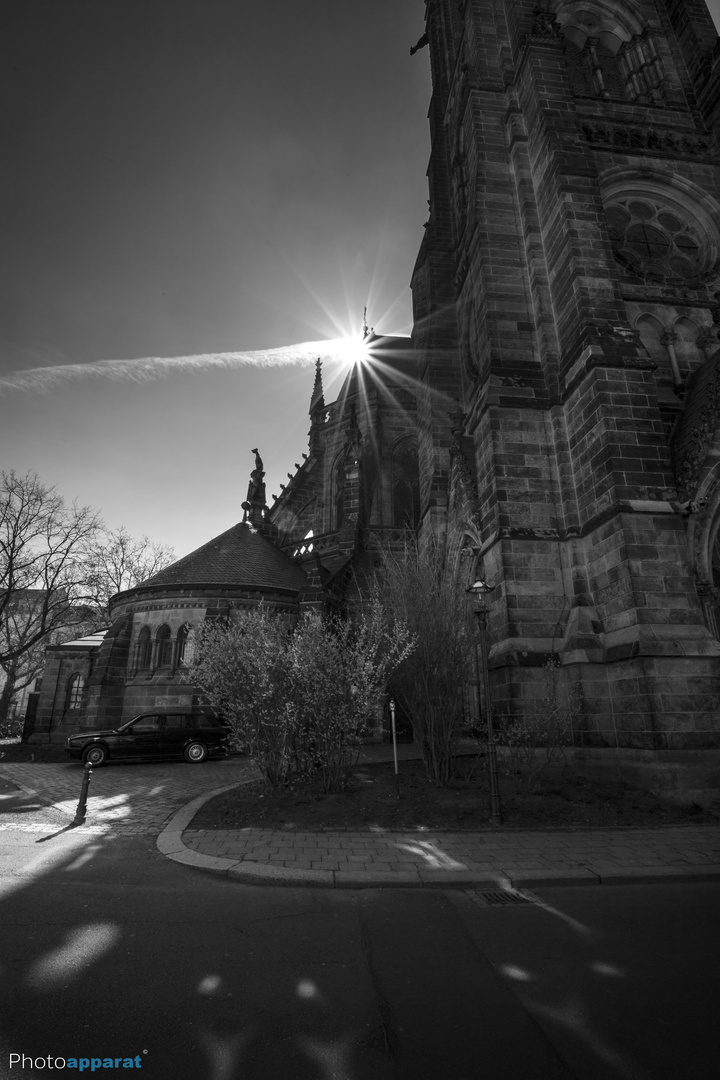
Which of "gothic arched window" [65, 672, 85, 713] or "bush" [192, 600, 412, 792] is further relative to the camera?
"gothic arched window" [65, 672, 85, 713]

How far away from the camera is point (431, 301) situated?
1992 centimetres

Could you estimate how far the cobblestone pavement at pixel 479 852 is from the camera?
5.32m

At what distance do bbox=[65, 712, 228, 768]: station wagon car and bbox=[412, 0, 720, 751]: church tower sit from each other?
29.2ft

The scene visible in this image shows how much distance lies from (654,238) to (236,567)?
18000 mm

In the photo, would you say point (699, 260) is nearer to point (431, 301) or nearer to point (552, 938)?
point (431, 301)

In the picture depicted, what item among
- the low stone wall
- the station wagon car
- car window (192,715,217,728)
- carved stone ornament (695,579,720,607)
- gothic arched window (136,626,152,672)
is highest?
gothic arched window (136,626,152,672)

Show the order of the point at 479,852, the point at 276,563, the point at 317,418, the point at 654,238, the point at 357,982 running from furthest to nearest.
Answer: the point at 317,418 → the point at 276,563 → the point at 654,238 → the point at 479,852 → the point at 357,982

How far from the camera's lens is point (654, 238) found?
15805mm

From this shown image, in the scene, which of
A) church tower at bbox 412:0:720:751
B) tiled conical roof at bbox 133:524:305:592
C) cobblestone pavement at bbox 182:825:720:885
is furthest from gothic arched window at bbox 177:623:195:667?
cobblestone pavement at bbox 182:825:720:885

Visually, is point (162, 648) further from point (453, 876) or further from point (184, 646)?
point (453, 876)

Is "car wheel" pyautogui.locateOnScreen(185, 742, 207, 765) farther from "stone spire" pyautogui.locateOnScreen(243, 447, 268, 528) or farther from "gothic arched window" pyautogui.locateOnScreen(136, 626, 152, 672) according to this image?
"stone spire" pyautogui.locateOnScreen(243, 447, 268, 528)

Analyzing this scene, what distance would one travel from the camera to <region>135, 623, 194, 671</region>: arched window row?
20031 millimetres

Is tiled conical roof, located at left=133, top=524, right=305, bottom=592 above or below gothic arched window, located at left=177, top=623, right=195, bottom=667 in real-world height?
above

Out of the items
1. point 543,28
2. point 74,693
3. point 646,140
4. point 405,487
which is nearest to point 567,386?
point 646,140
